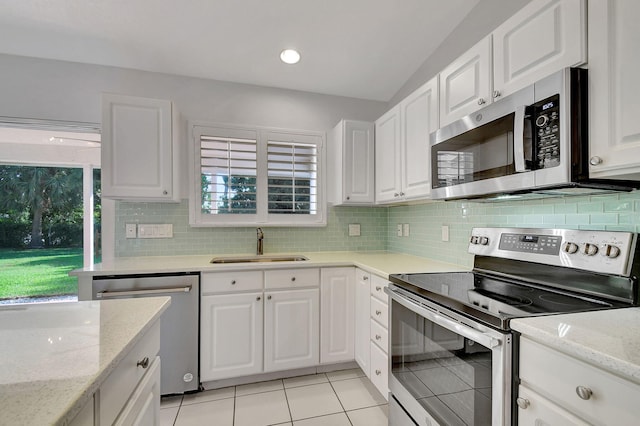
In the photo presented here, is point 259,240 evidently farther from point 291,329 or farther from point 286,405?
point 286,405

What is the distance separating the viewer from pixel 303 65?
250 cm

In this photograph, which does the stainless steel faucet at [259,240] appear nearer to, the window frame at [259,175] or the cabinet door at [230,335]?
the window frame at [259,175]

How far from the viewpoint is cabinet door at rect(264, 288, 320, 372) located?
2.14 meters

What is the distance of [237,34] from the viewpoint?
2150 mm

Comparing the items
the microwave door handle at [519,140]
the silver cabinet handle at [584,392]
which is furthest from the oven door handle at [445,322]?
the microwave door handle at [519,140]

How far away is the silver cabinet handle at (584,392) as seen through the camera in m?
0.73

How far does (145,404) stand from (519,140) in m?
1.66

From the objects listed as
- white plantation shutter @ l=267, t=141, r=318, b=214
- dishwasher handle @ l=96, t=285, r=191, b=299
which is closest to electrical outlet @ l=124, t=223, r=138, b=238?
dishwasher handle @ l=96, t=285, r=191, b=299

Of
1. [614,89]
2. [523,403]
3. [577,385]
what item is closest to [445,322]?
[523,403]

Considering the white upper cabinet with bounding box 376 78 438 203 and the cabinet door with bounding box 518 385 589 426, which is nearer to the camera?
the cabinet door with bounding box 518 385 589 426

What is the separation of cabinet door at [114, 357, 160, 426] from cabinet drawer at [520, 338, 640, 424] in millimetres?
1171

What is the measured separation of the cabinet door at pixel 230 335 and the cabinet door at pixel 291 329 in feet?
0.24

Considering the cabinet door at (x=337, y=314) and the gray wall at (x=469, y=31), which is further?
the cabinet door at (x=337, y=314)

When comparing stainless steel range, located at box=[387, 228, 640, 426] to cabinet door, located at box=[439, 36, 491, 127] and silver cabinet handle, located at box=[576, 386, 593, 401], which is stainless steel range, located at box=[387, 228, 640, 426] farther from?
cabinet door, located at box=[439, 36, 491, 127]
